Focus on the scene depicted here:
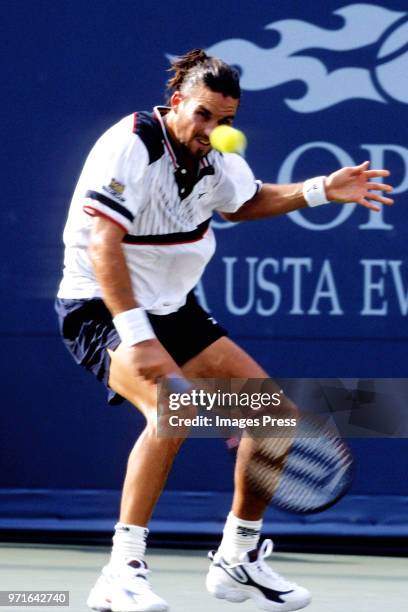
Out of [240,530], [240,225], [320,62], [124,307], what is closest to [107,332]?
[124,307]

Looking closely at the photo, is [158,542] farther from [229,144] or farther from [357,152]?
[229,144]

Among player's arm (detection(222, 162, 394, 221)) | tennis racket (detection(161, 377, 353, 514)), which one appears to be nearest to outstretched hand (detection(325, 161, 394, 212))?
player's arm (detection(222, 162, 394, 221))

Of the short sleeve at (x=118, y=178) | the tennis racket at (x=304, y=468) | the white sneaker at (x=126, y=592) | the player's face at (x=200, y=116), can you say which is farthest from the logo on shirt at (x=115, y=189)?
the white sneaker at (x=126, y=592)

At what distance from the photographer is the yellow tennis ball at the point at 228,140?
3.64m

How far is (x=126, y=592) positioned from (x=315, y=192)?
1.26 meters

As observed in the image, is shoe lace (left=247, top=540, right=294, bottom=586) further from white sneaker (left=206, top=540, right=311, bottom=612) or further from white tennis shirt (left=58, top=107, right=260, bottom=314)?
white tennis shirt (left=58, top=107, right=260, bottom=314)

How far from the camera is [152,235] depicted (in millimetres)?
3945

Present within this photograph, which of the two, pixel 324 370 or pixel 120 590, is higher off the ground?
pixel 324 370

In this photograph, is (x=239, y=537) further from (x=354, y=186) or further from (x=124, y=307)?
(x=354, y=186)

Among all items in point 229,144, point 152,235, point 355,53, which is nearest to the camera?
point 229,144

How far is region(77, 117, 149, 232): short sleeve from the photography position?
12.2ft

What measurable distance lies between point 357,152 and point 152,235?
150 centimetres

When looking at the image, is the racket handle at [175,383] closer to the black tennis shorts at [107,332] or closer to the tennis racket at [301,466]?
the tennis racket at [301,466]

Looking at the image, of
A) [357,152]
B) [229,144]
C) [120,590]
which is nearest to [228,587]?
[120,590]
